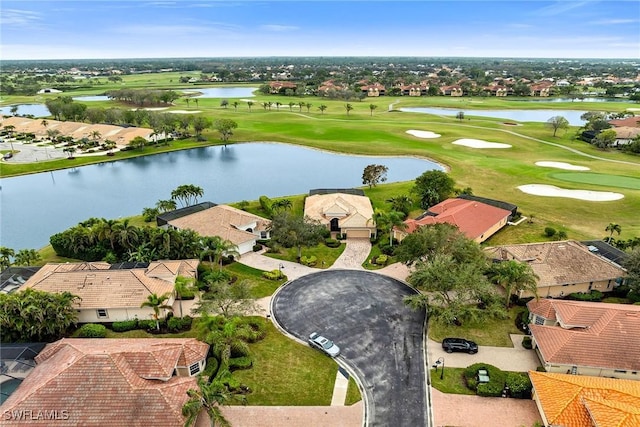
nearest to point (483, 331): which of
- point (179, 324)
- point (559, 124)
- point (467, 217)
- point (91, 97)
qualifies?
point (467, 217)

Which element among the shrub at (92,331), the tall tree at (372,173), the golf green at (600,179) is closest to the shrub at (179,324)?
the shrub at (92,331)

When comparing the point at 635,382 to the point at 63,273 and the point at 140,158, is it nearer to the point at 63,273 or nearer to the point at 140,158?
the point at 63,273

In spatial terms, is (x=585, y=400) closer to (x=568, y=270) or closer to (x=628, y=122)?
(x=568, y=270)

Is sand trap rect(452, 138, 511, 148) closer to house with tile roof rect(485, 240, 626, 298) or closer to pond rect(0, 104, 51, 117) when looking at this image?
house with tile roof rect(485, 240, 626, 298)

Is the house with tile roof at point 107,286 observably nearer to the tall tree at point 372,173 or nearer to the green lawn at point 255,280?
the green lawn at point 255,280

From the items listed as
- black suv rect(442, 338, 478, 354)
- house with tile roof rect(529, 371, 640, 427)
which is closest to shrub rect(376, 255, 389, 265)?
black suv rect(442, 338, 478, 354)

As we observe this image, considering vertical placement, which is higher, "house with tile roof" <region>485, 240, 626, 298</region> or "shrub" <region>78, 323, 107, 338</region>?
"house with tile roof" <region>485, 240, 626, 298</region>

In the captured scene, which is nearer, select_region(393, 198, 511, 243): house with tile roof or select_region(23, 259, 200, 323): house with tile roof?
select_region(23, 259, 200, 323): house with tile roof
